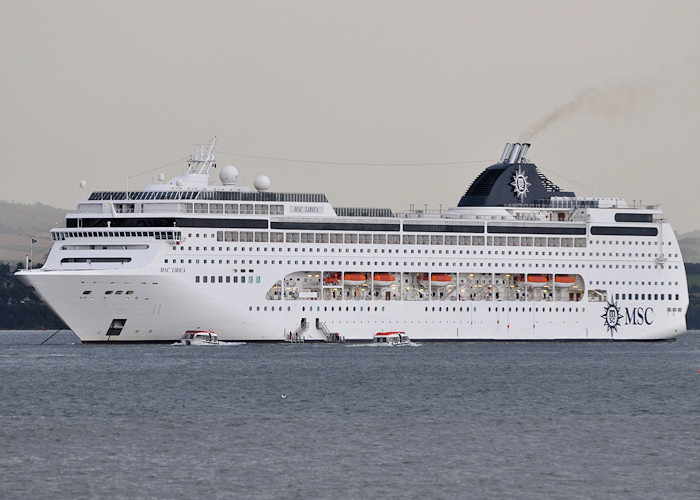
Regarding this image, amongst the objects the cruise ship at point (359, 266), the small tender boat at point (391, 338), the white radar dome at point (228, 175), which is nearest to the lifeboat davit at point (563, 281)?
the cruise ship at point (359, 266)

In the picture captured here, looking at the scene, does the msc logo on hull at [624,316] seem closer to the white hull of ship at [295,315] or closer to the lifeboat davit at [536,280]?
the white hull of ship at [295,315]

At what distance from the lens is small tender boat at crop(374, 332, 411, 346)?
9525cm

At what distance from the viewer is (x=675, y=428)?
5122 centimetres

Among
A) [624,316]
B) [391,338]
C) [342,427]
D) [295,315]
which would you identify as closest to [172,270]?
[295,315]

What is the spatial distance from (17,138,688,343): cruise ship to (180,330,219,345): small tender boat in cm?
47

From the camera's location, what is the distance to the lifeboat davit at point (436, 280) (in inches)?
3875

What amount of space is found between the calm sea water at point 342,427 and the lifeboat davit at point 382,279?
12.9m

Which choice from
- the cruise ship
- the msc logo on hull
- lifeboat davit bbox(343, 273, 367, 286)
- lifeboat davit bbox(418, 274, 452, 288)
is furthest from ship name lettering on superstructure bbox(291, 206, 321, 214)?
the msc logo on hull

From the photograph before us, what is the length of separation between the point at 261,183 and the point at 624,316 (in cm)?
Result: 3103

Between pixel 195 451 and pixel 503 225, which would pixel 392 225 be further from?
pixel 195 451

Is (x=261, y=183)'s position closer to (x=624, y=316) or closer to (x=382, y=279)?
(x=382, y=279)

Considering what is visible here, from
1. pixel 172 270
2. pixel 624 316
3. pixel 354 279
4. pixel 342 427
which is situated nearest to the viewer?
pixel 342 427

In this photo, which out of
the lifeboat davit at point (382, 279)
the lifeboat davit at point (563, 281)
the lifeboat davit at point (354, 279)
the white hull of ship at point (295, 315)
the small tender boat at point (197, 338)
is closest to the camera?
the white hull of ship at point (295, 315)

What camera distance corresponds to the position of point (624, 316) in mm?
103750
